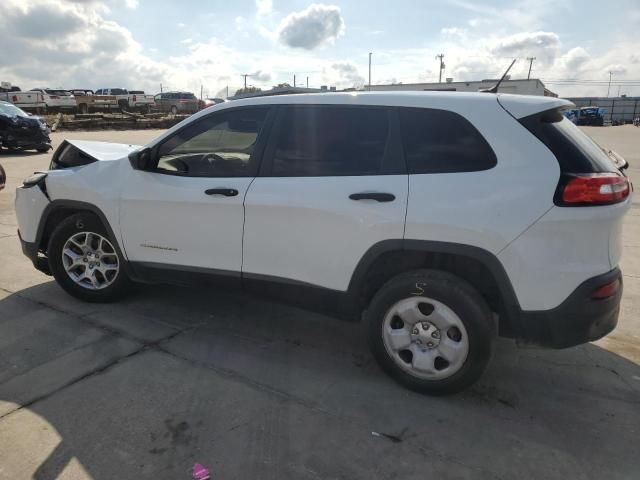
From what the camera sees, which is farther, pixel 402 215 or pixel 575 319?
pixel 402 215

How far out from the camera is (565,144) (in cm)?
271

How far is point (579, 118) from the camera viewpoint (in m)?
47.1

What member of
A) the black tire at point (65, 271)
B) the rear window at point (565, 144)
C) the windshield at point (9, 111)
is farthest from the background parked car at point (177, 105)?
the rear window at point (565, 144)

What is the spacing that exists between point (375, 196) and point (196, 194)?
1341mm

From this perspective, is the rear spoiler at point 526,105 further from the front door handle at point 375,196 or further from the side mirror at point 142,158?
the side mirror at point 142,158

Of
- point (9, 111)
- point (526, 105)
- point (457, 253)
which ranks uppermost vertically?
point (9, 111)

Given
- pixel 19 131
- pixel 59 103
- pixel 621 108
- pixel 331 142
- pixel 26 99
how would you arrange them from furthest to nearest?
1. pixel 621 108
2. pixel 59 103
3. pixel 26 99
4. pixel 19 131
5. pixel 331 142

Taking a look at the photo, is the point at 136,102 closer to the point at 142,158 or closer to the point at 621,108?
the point at 142,158

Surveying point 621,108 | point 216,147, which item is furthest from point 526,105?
point 621,108

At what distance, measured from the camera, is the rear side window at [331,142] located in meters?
3.09

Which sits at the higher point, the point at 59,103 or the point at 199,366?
the point at 59,103

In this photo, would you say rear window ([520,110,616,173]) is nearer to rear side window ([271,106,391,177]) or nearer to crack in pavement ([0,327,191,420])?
rear side window ([271,106,391,177])

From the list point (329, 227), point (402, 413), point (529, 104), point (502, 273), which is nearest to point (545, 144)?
point (529, 104)

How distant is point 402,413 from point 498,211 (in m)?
1.26
